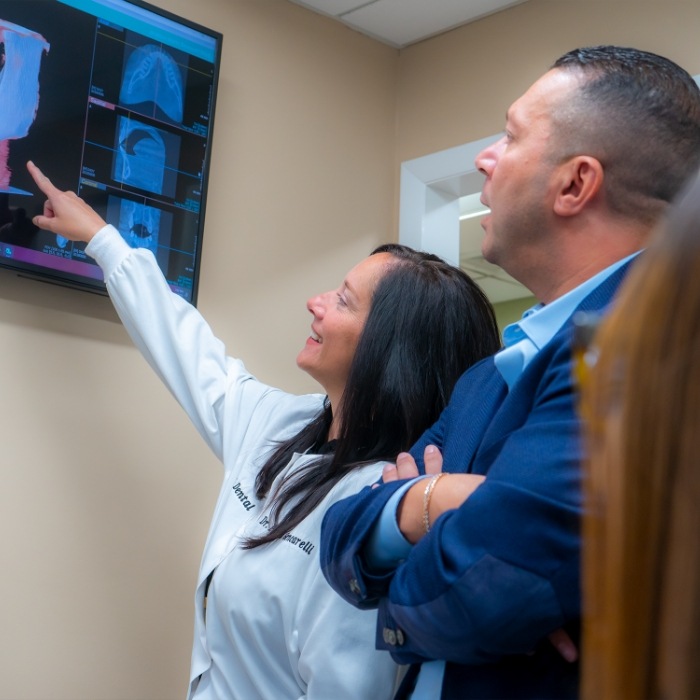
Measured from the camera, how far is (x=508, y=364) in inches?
48.0

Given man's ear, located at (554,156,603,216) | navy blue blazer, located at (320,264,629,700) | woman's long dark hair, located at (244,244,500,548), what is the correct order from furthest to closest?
woman's long dark hair, located at (244,244,500,548) → man's ear, located at (554,156,603,216) → navy blue blazer, located at (320,264,629,700)

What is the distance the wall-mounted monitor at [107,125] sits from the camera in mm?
2105

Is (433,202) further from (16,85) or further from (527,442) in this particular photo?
(527,442)

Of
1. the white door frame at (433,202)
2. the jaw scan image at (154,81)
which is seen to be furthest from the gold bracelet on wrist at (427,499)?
the white door frame at (433,202)

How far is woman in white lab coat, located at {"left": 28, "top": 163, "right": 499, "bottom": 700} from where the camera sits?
1.63 metres

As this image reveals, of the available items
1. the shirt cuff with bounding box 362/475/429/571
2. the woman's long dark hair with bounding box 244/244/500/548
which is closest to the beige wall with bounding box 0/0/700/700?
the woman's long dark hair with bounding box 244/244/500/548

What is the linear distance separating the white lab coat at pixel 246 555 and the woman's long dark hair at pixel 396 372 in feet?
0.14

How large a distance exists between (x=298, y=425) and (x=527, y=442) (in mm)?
1072

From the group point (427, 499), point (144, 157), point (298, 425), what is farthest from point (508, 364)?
point (144, 157)

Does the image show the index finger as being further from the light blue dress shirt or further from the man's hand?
the light blue dress shirt

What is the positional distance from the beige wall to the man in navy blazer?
1.07 meters

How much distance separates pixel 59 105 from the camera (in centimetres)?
219

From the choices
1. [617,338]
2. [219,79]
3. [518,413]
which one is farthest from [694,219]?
[219,79]

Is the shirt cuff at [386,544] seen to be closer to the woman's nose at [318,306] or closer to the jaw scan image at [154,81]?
the woman's nose at [318,306]
